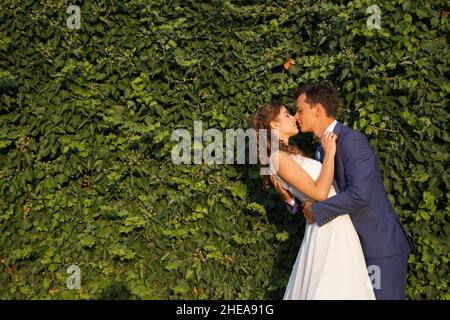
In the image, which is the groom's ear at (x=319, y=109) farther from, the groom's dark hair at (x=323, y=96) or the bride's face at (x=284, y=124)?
the bride's face at (x=284, y=124)

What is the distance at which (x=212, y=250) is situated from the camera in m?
4.66

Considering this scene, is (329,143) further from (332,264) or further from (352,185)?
(332,264)

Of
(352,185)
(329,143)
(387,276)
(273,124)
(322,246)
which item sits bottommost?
(387,276)

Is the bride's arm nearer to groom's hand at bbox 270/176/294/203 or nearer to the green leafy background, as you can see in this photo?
groom's hand at bbox 270/176/294/203

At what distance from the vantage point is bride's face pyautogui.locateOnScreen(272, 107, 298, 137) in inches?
152

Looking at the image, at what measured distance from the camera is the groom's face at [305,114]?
3779 mm

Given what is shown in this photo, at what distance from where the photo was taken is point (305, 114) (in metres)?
3.80

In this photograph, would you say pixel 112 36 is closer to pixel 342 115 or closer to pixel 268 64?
pixel 268 64

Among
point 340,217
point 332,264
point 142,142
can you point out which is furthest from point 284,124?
point 142,142

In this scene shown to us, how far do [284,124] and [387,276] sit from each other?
128cm
